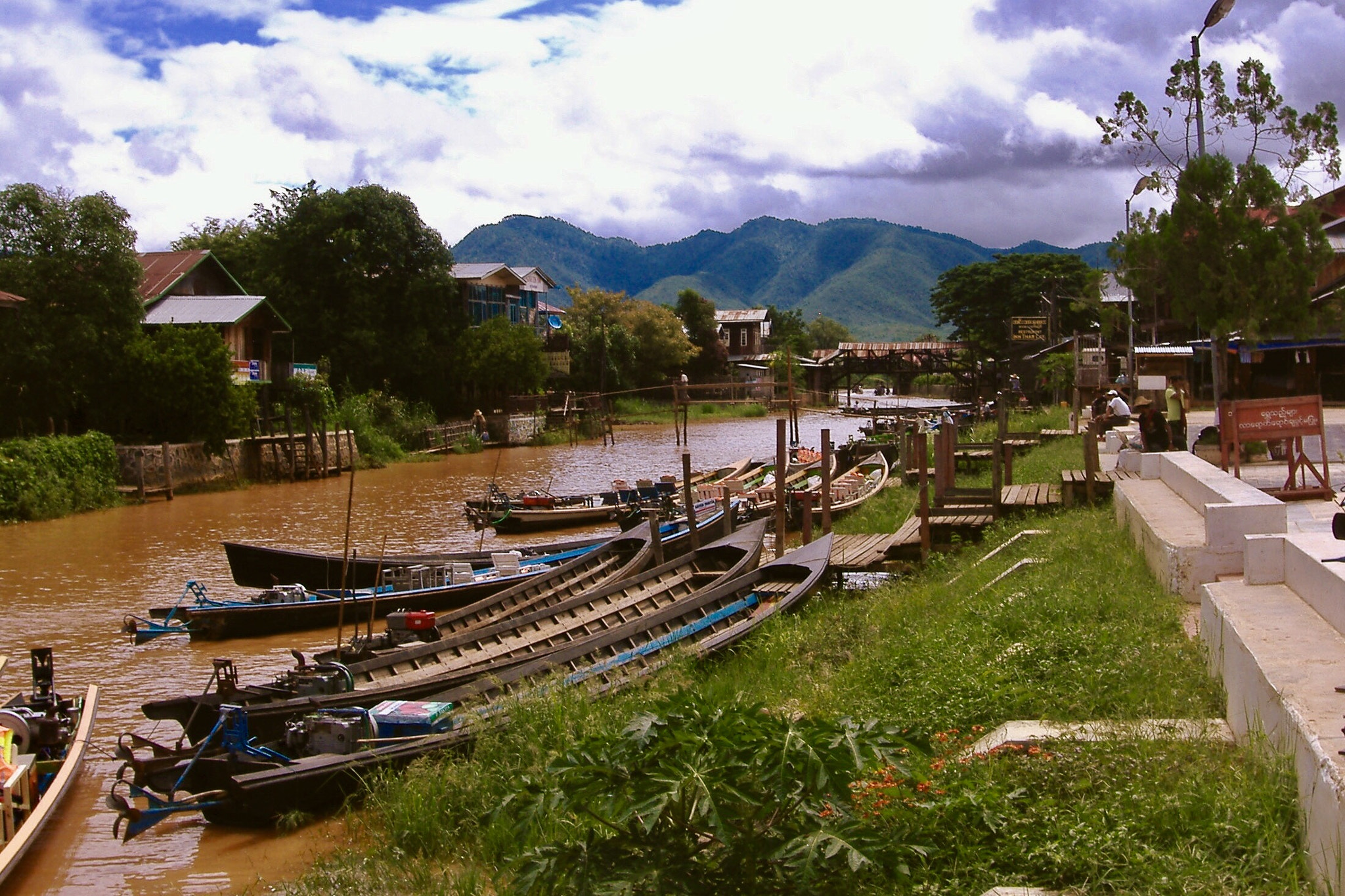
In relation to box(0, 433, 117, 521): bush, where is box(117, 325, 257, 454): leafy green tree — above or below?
above

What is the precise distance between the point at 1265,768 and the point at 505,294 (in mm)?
60873

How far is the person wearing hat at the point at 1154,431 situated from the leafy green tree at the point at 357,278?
3730 centimetres

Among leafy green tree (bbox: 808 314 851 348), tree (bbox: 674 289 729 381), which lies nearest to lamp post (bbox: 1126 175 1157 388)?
tree (bbox: 674 289 729 381)

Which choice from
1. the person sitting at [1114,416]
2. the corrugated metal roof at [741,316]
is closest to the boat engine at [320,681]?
the person sitting at [1114,416]

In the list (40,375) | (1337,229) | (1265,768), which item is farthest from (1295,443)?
(40,375)

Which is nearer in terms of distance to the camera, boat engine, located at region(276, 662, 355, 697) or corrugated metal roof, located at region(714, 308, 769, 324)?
A: boat engine, located at region(276, 662, 355, 697)

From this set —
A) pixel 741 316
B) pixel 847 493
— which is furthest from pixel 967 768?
pixel 741 316

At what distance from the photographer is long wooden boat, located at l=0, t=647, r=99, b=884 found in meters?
8.55

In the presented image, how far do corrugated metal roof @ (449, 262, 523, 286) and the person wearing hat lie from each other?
4395 cm

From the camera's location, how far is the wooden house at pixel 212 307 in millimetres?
36188

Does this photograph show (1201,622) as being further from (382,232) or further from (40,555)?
(382,232)

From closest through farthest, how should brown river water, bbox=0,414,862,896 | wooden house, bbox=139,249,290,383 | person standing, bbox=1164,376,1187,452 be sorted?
brown river water, bbox=0,414,862,896
person standing, bbox=1164,376,1187,452
wooden house, bbox=139,249,290,383

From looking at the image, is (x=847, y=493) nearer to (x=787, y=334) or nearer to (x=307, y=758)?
(x=307, y=758)

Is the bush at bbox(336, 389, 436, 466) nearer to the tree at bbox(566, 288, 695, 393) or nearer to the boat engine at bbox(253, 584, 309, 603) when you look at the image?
the tree at bbox(566, 288, 695, 393)
